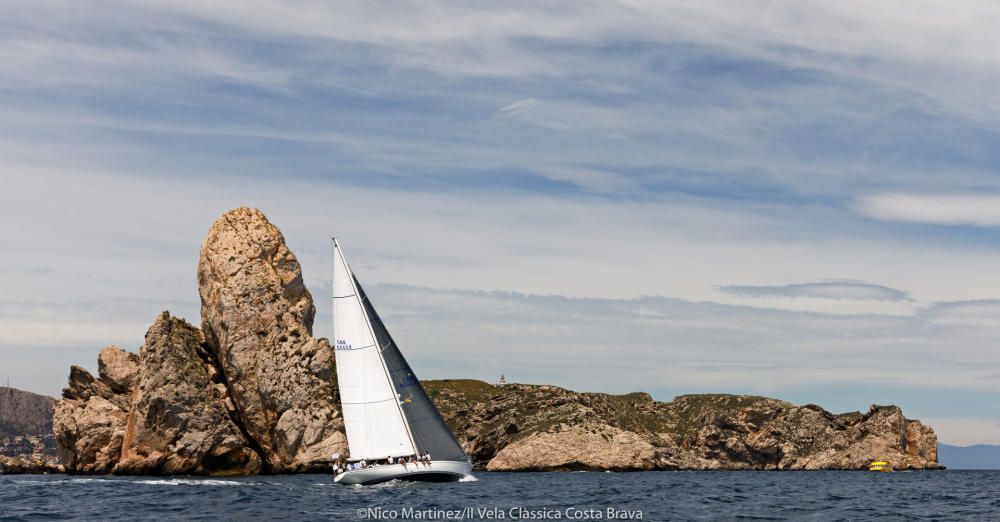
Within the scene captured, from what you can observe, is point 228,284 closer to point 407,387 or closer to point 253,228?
point 253,228

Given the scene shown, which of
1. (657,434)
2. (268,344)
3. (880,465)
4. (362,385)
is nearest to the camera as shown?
(362,385)

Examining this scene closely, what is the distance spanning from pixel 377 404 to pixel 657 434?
99661 mm

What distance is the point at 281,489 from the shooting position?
64750 millimetres

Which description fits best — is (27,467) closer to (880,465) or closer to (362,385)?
(362,385)

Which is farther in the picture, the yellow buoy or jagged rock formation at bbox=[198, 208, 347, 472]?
the yellow buoy

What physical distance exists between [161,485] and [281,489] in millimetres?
11029

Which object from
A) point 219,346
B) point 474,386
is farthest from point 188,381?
point 474,386

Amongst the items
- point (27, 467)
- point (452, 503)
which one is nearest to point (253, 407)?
point (27, 467)

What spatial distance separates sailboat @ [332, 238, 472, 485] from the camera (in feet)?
203

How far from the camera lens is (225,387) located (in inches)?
4333

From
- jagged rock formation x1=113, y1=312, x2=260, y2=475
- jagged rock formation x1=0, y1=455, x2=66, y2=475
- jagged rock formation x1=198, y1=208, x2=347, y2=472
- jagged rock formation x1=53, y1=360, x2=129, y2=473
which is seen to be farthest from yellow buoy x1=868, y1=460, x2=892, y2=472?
jagged rock formation x1=0, y1=455, x2=66, y2=475

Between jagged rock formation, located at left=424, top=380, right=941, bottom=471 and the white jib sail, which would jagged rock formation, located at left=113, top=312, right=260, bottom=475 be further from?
jagged rock formation, located at left=424, top=380, right=941, bottom=471

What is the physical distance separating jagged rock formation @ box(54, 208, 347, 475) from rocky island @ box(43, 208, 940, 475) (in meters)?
0.14

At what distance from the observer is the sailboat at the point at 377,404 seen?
61.8 meters
